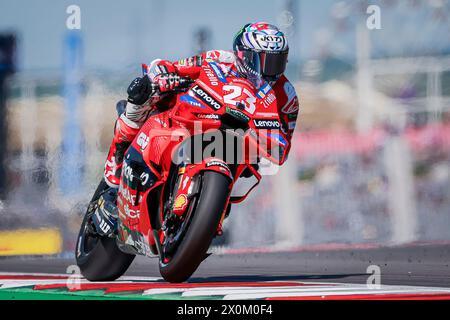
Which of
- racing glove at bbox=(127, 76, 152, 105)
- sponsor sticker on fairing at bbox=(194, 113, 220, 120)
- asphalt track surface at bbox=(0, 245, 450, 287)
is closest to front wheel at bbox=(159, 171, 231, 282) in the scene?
sponsor sticker on fairing at bbox=(194, 113, 220, 120)

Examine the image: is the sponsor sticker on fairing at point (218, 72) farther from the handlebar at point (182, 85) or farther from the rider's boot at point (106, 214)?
the rider's boot at point (106, 214)

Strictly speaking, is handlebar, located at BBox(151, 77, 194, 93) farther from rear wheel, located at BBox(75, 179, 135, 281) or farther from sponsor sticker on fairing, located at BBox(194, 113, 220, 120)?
rear wheel, located at BBox(75, 179, 135, 281)

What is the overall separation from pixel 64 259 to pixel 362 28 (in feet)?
66.0

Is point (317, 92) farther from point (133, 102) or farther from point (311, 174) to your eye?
point (133, 102)

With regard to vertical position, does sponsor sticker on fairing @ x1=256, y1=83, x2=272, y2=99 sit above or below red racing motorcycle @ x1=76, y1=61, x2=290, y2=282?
above

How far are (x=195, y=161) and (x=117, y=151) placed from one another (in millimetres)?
1283

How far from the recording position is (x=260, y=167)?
7.00 metres

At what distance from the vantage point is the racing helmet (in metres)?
6.70

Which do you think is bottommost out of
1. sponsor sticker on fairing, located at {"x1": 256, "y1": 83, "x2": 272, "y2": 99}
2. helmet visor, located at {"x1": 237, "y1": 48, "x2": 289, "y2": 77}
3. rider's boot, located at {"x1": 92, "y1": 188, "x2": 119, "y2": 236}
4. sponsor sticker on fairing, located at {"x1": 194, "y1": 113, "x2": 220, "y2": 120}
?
rider's boot, located at {"x1": 92, "y1": 188, "x2": 119, "y2": 236}

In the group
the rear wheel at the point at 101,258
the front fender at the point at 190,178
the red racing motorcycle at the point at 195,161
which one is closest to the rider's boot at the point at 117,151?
the rear wheel at the point at 101,258

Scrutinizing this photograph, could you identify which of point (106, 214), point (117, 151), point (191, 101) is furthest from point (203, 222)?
point (117, 151)

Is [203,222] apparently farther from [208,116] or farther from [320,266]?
[320,266]

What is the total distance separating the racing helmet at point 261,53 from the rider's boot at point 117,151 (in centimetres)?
111
